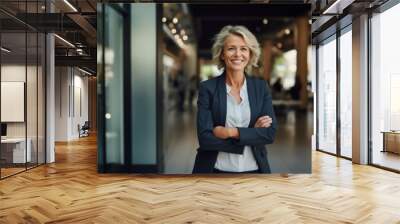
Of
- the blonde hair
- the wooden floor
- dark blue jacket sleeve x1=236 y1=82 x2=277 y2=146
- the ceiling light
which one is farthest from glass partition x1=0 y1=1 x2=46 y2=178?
the ceiling light

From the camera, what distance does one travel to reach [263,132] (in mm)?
5910

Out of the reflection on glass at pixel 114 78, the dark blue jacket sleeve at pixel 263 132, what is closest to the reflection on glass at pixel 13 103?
the reflection on glass at pixel 114 78

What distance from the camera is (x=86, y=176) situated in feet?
21.2

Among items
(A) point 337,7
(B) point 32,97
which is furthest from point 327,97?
(B) point 32,97

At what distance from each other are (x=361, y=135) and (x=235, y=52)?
372 cm

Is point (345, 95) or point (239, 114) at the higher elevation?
point (345, 95)

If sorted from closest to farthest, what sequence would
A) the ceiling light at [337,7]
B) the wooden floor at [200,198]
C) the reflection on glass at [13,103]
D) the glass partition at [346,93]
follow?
the wooden floor at [200,198] → the reflection on glass at [13,103] → the ceiling light at [337,7] → the glass partition at [346,93]

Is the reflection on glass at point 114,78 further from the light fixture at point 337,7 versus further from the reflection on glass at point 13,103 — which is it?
the light fixture at point 337,7

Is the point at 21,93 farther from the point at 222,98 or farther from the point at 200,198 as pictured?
the point at 200,198

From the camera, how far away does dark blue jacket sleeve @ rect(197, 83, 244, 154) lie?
5.88 metres

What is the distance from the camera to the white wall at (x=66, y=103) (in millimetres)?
14336

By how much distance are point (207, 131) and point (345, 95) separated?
4.46 m

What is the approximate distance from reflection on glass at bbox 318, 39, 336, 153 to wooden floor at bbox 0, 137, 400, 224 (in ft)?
9.26

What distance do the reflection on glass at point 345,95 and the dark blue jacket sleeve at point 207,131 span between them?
12.7 ft
